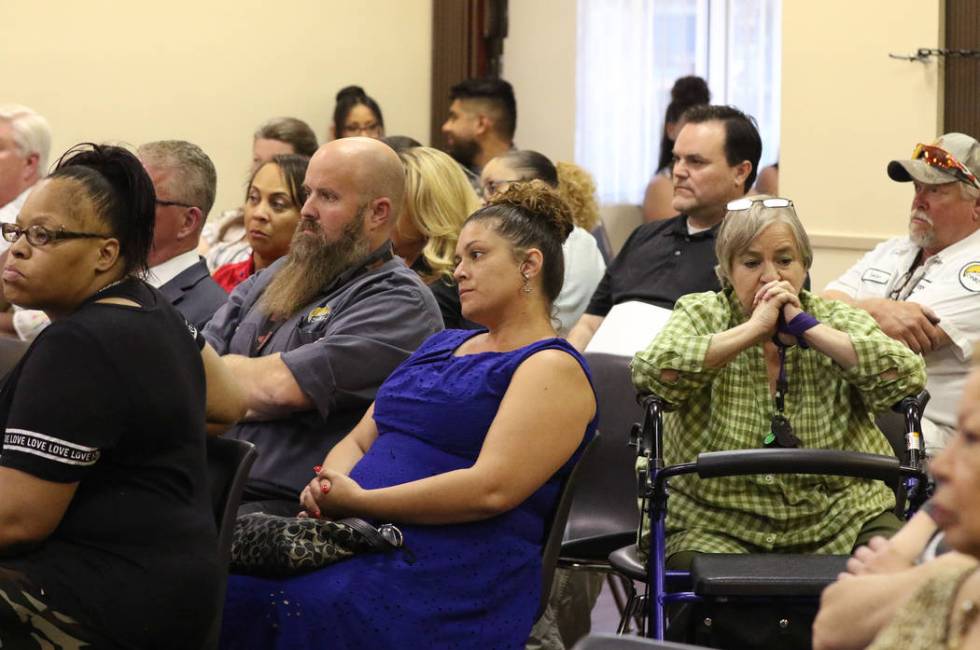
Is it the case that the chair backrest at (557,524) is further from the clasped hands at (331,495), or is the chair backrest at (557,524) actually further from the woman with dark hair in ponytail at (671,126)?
the woman with dark hair in ponytail at (671,126)

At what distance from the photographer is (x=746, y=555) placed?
2705 millimetres

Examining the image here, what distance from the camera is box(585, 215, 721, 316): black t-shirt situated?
406 centimetres

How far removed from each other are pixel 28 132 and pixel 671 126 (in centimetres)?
320

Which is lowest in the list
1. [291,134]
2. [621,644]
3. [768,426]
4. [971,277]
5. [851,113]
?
[768,426]

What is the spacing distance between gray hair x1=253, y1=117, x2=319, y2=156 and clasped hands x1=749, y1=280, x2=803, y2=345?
3.42m

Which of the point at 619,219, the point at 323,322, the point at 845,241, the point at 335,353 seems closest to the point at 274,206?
the point at 323,322

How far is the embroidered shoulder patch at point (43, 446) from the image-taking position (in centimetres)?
213

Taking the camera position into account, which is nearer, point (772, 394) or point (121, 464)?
point (121, 464)

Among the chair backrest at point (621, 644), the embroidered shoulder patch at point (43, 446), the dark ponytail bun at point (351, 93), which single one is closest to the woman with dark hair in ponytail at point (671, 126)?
the dark ponytail bun at point (351, 93)

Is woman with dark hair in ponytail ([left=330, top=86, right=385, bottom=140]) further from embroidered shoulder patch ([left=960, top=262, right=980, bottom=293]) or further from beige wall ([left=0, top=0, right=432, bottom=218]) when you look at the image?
embroidered shoulder patch ([left=960, top=262, right=980, bottom=293])

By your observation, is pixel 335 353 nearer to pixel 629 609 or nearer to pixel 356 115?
pixel 629 609

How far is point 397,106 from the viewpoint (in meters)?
7.27

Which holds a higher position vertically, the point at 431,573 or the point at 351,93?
the point at 351,93

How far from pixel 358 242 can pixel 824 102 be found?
276 cm
